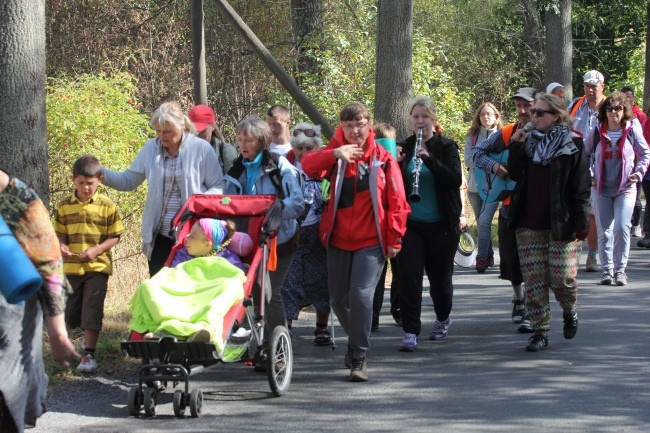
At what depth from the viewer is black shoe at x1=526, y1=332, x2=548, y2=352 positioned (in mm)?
9195

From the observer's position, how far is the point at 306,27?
68.8 feet

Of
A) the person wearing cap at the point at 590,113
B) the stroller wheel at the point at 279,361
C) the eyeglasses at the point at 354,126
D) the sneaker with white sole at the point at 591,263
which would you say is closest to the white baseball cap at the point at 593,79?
the person wearing cap at the point at 590,113

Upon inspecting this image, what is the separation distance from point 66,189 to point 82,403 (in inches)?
224

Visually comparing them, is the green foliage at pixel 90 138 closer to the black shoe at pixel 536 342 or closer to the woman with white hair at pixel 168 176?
the woman with white hair at pixel 168 176

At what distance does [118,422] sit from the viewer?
7031 mm

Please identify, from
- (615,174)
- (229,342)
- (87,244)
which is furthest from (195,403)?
(615,174)

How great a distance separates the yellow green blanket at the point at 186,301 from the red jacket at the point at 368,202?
1.15 meters

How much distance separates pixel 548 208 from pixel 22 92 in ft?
14.0

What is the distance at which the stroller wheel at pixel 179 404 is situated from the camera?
7.10m

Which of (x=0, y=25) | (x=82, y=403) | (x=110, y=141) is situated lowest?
(x=82, y=403)

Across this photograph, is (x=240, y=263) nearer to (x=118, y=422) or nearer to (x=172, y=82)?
(x=118, y=422)

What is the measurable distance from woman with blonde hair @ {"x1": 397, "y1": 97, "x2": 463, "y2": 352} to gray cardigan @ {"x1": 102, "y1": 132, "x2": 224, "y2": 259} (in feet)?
5.79

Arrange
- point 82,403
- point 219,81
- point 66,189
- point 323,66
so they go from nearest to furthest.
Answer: point 82,403, point 66,189, point 323,66, point 219,81

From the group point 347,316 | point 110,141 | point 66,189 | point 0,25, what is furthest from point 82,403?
point 110,141
